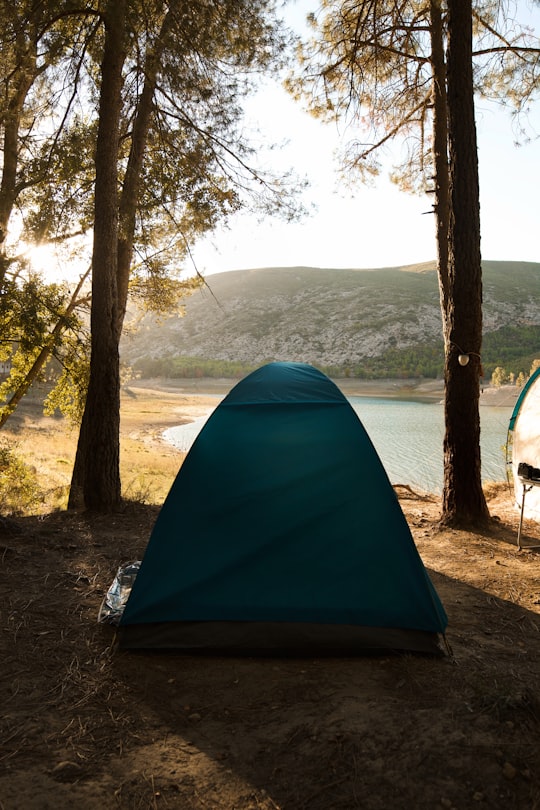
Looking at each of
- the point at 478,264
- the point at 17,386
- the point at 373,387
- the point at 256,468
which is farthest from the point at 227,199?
the point at 373,387

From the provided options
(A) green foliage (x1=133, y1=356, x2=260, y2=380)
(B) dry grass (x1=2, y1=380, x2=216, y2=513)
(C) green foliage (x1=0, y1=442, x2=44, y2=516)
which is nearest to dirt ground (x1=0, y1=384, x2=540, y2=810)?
(B) dry grass (x1=2, y1=380, x2=216, y2=513)

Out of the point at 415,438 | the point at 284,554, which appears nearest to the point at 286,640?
the point at 284,554

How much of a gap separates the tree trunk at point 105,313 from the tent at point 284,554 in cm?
355

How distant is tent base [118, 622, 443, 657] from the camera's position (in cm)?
325

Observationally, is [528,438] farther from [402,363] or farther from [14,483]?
[402,363]

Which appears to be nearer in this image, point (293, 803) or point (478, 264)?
point (293, 803)

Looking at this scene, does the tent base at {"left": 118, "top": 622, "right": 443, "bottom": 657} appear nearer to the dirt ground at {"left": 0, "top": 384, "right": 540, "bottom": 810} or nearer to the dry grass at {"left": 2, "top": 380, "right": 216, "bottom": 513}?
the dirt ground at {"left": 0, "top": 384, "right": 540, "bottom": 810}

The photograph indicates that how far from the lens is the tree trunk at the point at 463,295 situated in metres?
6.44

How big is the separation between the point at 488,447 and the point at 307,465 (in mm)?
22325

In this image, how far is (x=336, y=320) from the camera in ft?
304

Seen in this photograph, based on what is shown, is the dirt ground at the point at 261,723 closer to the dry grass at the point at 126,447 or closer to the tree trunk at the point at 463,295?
the tree trunk at the point at 463,295

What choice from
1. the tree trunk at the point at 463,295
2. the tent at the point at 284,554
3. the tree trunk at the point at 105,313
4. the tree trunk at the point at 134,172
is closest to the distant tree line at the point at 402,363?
the tree trunk at the point at 463,295

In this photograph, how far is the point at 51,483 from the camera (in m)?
13.4

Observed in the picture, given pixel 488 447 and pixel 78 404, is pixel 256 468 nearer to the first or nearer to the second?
pixel 78 404
